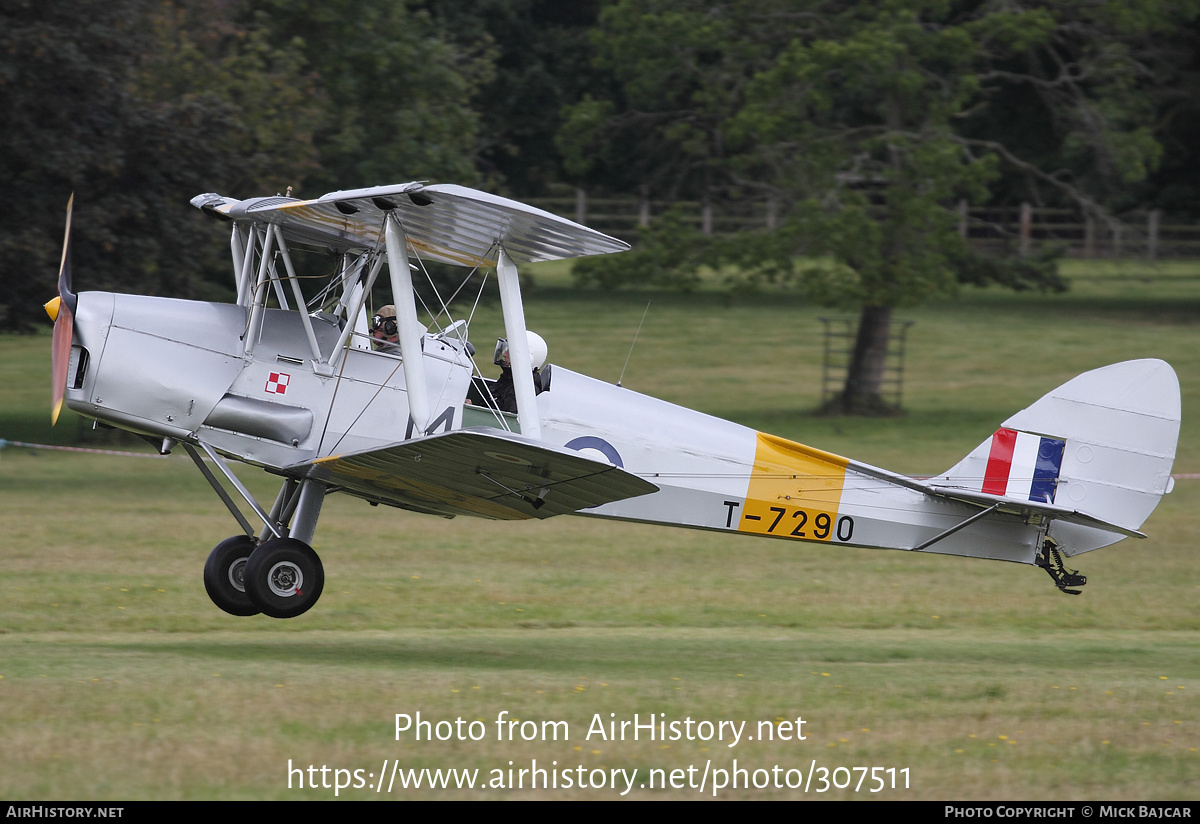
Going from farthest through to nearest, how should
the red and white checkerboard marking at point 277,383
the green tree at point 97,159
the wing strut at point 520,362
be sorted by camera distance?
the green tree at point 97,159
the red and white checkerboard marking at point 277,383
the wing strut at point 520,362

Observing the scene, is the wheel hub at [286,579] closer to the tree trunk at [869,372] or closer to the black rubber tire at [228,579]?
the black rubber tire at [228,579]

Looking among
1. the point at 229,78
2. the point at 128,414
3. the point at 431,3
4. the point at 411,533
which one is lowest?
the point at 411,533

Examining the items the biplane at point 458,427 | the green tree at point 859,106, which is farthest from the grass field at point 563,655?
the green tree at point 859,106

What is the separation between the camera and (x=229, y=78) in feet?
84.0

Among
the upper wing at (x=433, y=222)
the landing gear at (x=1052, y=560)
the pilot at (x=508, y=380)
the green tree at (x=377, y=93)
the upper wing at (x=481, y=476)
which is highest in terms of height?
the green tree at (x=377, y=93)

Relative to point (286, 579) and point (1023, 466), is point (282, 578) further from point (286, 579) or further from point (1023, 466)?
point (1023, 466)

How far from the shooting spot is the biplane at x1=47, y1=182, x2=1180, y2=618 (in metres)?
8.95

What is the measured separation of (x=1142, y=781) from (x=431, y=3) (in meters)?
43.5

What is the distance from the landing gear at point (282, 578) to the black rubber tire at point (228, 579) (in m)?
0.54

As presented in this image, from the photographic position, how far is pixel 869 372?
104 ft

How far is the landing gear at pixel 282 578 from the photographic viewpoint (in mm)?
9336

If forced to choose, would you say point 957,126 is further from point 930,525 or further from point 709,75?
point 930,525

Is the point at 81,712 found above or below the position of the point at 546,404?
below

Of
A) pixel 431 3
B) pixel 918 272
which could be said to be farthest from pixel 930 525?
pixel 431 3
